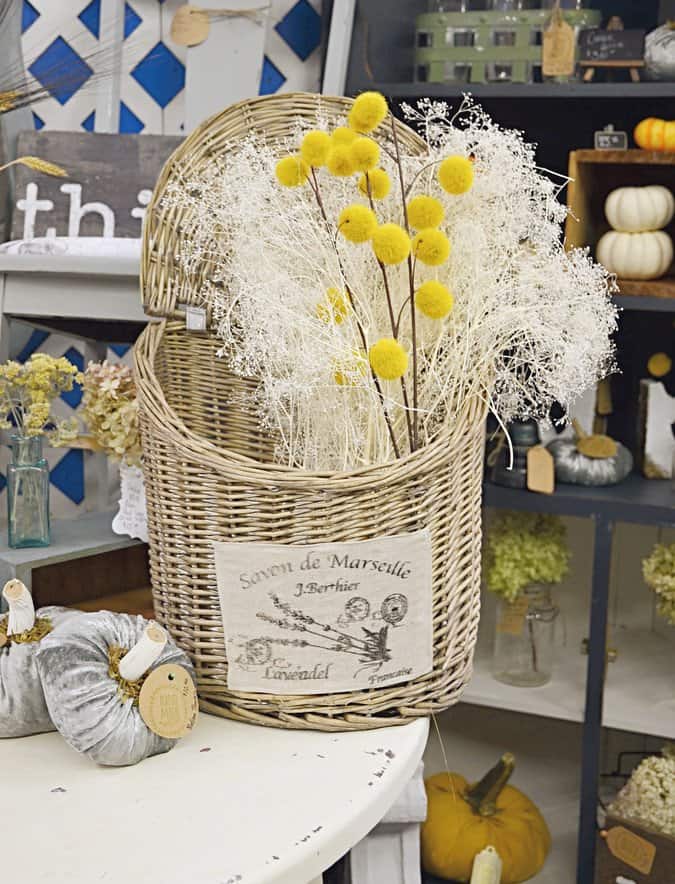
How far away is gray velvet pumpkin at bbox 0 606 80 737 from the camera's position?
3.13ft

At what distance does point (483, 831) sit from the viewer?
5.69ft

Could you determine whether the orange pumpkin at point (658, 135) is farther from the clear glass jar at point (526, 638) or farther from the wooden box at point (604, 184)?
the clear glass jar at point (526, 638)


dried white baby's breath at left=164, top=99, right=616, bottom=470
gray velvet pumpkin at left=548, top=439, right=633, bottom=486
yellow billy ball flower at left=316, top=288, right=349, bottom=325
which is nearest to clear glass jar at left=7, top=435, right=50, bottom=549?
dried white baby's breath at left=164, top=99, right=616, bottom=470

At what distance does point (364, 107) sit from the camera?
0.79m

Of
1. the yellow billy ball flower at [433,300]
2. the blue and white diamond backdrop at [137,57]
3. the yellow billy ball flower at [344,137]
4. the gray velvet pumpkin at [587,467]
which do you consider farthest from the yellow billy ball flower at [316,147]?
the blue and white diamond backdrop at [137,57]

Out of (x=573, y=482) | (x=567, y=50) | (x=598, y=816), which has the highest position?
(x=567, y=50)

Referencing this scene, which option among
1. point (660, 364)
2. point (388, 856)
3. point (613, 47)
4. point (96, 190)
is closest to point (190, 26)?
point (96, 190)

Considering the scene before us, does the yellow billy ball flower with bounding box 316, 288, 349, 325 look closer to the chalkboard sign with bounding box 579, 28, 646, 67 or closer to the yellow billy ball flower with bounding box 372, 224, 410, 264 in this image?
the yellow billy ball flower with bounding box 372, 224, 410, 264

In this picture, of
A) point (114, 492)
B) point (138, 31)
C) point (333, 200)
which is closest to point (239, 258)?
point (333, 200)

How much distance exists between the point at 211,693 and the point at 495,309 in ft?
1.51

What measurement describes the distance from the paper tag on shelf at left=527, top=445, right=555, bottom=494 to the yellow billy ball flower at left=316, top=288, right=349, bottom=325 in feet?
2.48

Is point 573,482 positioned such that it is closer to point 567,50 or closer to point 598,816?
point 598,816

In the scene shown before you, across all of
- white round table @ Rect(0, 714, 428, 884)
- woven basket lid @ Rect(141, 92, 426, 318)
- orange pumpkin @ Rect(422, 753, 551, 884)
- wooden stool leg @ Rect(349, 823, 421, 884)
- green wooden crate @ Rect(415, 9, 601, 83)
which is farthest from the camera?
orange pumpkin @ Rect(422, 753, 551, 884)

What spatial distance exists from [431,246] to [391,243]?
4 cm
